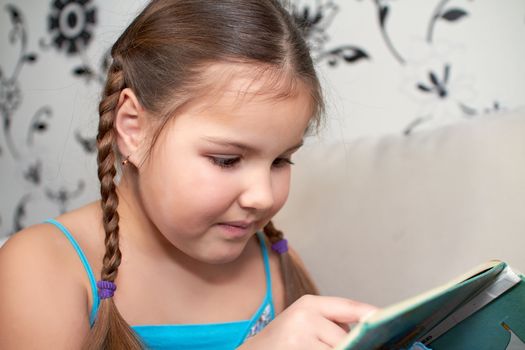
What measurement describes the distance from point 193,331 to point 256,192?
0.26 meters

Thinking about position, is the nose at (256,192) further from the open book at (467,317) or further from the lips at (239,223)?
the open book at (467,317)

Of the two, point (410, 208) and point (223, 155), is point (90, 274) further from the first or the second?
point (410, 208)

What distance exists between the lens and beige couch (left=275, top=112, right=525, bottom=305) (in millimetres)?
904

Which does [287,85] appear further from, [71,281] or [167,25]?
[71,281]

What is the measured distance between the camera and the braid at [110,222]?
2.42 feet

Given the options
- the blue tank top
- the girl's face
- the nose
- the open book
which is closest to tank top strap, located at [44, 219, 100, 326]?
the blue tank top

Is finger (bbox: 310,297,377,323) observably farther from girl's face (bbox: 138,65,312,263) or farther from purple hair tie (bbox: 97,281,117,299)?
purple hair tie (bbox: 97,281,117,299)

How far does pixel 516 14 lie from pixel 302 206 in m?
0.53

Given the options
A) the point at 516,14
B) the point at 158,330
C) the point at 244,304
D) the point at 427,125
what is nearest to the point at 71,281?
the point at 158,330

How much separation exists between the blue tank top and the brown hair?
0.08 feet

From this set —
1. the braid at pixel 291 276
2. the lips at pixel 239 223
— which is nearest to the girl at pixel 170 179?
the lips at pixel 239 223

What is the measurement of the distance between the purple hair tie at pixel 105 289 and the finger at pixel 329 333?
0.30 meters

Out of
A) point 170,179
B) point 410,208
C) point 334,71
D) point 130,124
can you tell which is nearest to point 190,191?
point 170,179

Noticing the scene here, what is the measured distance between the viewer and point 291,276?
97 centimetres
